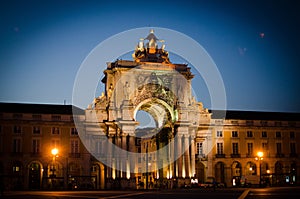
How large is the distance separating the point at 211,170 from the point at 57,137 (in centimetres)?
2677

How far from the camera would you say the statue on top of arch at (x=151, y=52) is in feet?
266

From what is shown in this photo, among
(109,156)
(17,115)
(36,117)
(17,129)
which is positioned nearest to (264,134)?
(109,156)

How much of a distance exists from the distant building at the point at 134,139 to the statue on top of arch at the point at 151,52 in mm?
172

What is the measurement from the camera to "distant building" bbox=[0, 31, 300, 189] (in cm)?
7325

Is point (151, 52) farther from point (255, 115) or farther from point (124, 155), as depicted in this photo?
point (255, 115)

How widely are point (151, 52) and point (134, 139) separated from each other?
16038mm

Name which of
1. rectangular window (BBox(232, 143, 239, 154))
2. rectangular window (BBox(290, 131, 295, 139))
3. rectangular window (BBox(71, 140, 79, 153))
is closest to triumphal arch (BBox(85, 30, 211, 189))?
rectangular window (BBox(71, 140, 79, 153))

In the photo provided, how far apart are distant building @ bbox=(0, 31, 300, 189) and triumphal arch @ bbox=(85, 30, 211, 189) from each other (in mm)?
159

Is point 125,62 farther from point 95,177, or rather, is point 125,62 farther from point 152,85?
point 95,177

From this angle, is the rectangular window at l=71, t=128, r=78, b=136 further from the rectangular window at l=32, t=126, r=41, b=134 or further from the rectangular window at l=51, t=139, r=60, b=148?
the rectangular window at l=32, t=126, r=41, b=134

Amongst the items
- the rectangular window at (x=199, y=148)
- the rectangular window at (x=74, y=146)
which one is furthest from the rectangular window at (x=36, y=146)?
the rectangular window at (x=199, y=148)

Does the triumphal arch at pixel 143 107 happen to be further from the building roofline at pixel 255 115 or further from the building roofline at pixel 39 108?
the building roofline at pixel 255 115

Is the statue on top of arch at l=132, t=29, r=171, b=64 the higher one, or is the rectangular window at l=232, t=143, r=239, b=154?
the statue on top of arch at l=132, t=29, r=171, b=64

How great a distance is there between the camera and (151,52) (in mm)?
82125
